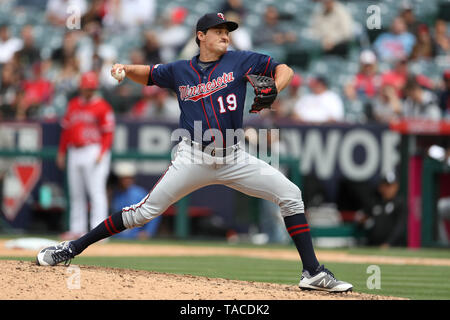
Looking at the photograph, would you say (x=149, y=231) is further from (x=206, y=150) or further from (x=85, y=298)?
(x=85, y=298)

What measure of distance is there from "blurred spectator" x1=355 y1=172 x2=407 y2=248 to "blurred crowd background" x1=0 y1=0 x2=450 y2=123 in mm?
1491

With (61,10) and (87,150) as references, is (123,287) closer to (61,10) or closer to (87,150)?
(87,150)

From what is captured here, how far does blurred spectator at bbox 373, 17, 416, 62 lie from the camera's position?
13344 mm

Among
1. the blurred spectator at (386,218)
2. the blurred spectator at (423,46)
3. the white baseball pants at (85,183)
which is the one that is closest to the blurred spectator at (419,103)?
the blurred spectator at (386,218)

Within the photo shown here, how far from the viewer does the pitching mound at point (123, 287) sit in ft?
14.6

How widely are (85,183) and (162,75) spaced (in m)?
5.17

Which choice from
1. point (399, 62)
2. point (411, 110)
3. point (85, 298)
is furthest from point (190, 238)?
point (85, 298)

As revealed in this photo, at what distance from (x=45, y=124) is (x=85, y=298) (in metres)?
6.91

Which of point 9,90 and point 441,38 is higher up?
point 441,38

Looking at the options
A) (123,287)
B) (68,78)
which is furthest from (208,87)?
(68,78)

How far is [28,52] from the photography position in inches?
549

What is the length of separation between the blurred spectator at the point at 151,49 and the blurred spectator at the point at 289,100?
7.71 feet

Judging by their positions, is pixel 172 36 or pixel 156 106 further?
pixel 172 36

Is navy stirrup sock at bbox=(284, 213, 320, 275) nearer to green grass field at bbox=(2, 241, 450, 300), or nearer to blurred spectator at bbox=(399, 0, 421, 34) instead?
green grass field at bbox=(2, 241, 450, 300)
